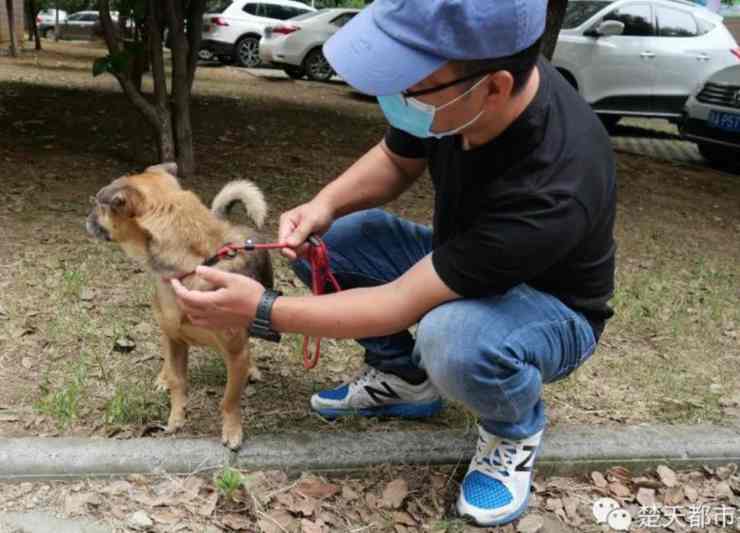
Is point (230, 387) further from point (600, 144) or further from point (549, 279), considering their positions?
point (600, 144)

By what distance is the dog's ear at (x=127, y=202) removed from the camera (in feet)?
7.57

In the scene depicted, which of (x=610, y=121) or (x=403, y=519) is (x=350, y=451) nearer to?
(x=403, y=519)

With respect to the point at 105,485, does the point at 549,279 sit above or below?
above

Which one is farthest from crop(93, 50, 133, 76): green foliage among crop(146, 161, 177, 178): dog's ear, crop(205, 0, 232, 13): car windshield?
crop(205, 0, 232, 13): car windshield

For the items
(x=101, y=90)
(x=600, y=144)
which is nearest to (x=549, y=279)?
(x=600, y=144)

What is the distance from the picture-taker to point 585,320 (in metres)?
2.29

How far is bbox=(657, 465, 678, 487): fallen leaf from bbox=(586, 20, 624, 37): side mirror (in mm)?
8729

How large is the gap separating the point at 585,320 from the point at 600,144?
55 centimetres

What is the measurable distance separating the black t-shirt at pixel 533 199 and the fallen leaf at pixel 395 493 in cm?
80

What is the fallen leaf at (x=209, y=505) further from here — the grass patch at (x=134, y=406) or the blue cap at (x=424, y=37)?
the blue cap at (x=424, y=37)

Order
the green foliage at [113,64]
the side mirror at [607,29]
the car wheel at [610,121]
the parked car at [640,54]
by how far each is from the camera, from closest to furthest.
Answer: the green foliage at [113,64] < the side mirror at [607,29] < the parked car at [640,54] < the car wheel at [610,121]

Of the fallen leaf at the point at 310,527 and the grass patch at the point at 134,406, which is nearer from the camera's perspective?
the fallen leaf at the point at 310,527

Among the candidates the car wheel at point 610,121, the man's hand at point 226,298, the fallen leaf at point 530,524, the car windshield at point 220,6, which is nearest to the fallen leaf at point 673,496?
the fallen leaf at point 530,524

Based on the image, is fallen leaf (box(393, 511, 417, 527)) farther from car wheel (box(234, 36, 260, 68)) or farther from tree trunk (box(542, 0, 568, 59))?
car wheel (box(234, 36, 260, 68))
